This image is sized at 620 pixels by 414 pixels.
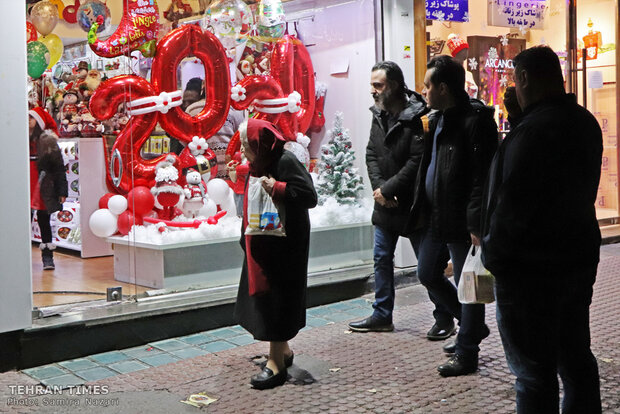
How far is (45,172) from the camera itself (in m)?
6.58

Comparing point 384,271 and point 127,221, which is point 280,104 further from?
point 384,271

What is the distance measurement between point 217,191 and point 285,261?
2505 millimetres

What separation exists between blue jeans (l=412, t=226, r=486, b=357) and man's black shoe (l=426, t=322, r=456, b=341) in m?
0.03

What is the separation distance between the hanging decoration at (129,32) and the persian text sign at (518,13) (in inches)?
177

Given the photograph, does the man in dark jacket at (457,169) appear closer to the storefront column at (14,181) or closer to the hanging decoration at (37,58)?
the storefront column at (14,181)

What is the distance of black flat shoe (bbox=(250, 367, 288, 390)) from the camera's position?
4824 millimetres

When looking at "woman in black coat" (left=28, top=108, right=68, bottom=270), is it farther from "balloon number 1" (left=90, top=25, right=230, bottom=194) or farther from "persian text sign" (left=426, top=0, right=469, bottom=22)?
"persian text sign" (left=426, top=0, right=469, bottom=22)

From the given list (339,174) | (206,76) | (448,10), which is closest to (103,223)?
(206,76)

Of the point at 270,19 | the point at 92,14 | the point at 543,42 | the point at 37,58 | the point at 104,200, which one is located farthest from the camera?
the point at 543,42

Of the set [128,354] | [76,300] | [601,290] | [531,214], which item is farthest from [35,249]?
[601,290]

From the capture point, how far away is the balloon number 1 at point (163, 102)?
21.3 ft

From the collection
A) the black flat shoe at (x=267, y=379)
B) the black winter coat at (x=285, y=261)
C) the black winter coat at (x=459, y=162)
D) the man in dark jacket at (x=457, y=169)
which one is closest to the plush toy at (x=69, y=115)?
the black winter coat at (x=285, y=261)

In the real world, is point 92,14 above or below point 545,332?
above

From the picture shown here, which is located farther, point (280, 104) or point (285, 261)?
point (280, 104)
